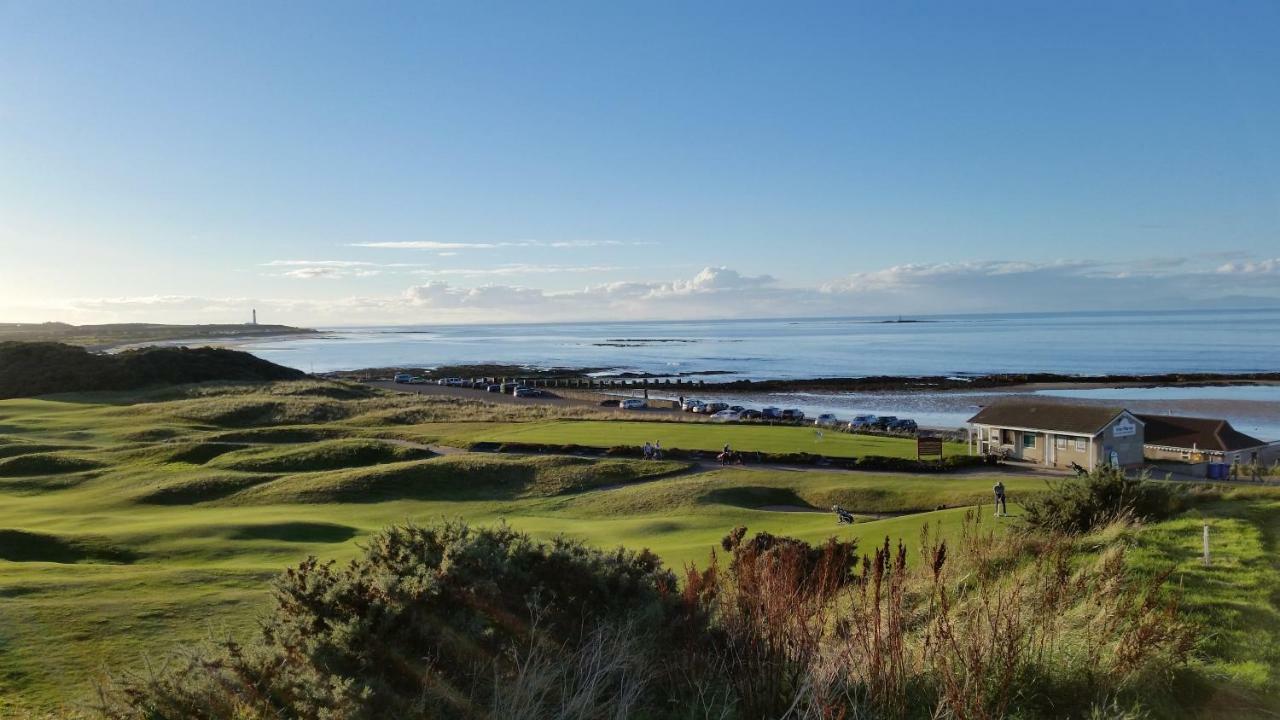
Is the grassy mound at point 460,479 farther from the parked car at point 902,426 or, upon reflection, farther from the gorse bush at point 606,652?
the gorse bush at point 606,652

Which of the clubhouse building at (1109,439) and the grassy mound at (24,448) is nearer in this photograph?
the grassy mound at (24,448)

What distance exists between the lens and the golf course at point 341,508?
8875 mm

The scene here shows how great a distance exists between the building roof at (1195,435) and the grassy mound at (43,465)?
4637cm

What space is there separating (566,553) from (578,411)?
190 ft

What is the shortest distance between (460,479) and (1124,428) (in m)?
30.1

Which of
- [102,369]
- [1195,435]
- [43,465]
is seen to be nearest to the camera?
[43,465]

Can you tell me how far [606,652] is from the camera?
20.5 ft

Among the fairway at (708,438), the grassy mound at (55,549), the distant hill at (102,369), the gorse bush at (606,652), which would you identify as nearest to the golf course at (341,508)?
the grassy mound at (55,549)

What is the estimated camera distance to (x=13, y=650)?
8.59 metres

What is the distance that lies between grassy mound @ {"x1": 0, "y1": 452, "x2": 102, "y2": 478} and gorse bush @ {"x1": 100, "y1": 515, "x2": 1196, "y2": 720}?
30868 mm

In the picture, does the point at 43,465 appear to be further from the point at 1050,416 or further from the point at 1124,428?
the point at 1124,428

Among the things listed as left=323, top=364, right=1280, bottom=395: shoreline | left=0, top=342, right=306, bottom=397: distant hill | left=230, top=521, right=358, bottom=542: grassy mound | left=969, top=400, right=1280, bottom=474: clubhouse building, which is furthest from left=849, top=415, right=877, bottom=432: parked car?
left=0, top=342, right=306, bottom=397: distant hill

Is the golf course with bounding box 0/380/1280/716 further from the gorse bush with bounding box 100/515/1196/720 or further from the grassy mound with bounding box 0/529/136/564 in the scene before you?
Result: the gorse bush with bounding box 100/515/1196/720

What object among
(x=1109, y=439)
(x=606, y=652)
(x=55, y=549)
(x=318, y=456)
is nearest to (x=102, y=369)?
(x=318, y=456)
